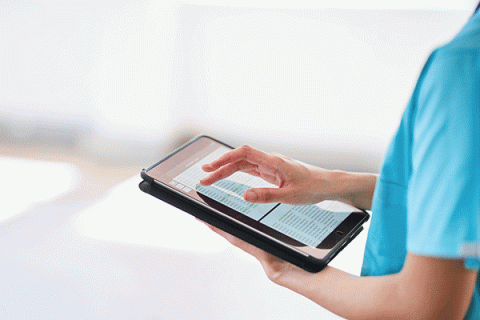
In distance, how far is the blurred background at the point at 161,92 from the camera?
1.24 meters

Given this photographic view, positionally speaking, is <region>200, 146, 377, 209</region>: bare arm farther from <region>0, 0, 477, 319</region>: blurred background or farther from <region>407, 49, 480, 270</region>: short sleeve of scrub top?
<region>0, 0, 477, 319</region>: blurred background

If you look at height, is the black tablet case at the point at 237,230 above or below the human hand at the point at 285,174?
below

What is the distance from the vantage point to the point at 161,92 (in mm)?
1524

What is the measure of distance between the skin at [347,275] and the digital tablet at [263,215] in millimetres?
19

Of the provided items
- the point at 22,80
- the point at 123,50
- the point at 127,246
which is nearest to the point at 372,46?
the point at 123,50

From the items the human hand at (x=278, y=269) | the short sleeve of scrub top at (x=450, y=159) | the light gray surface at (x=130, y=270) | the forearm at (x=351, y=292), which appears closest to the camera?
the short sleeve of scrub top at (x=450, y=159)

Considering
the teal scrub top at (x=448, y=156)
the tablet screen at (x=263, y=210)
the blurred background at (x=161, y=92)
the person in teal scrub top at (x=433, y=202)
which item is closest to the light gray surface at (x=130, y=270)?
the blurred background at (x=161, y=92)

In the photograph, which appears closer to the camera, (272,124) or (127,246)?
(127,246)

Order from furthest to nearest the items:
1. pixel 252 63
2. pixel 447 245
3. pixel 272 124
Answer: pixel 272 124 → pixel 252 63 → pixel 447 245

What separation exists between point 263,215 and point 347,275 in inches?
6.6

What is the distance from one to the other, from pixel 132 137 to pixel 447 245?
1.37 metres

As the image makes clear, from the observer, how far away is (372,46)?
4.34 ft

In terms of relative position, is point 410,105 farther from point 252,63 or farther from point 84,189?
point 84,189

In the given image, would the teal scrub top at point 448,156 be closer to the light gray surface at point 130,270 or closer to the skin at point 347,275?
the skin at point 347,275
